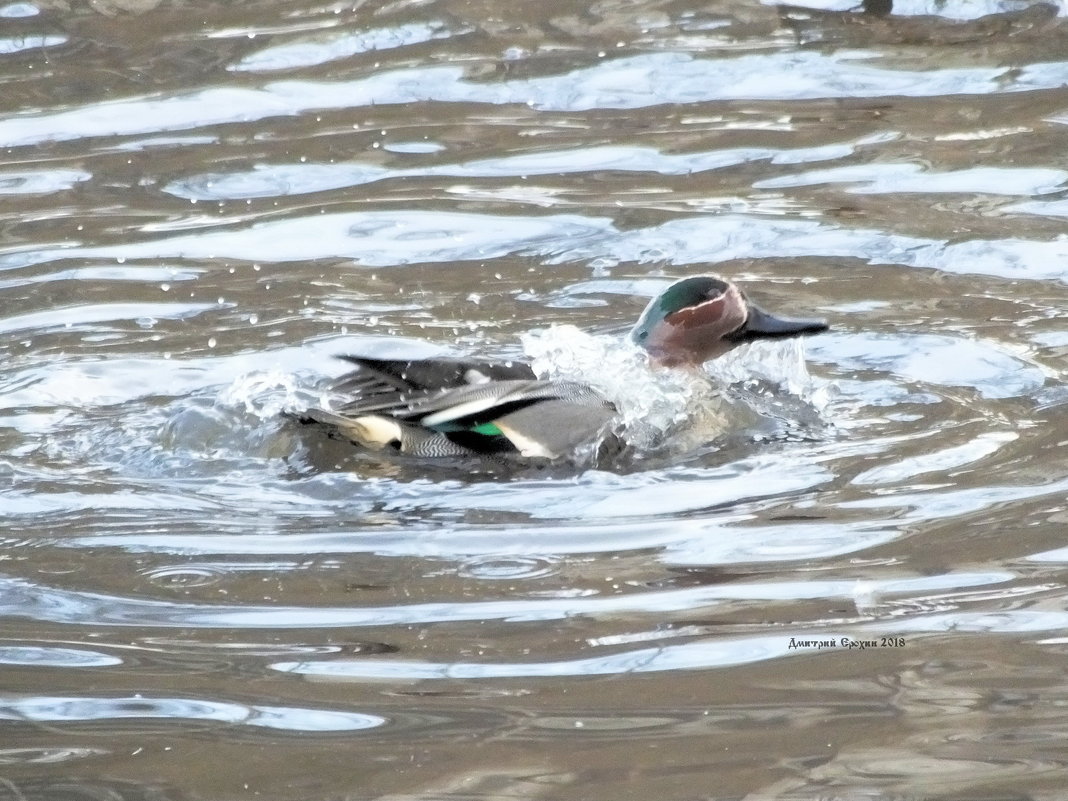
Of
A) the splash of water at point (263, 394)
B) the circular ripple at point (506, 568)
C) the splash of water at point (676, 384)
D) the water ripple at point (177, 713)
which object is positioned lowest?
the splash of water at point (676, 384)

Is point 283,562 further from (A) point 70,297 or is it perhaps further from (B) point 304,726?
(A) point 70,297

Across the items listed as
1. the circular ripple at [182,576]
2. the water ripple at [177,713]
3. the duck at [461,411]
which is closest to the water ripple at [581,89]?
the duck at [461,411]

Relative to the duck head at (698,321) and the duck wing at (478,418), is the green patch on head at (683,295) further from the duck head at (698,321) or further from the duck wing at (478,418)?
the duck wing at (478,418)

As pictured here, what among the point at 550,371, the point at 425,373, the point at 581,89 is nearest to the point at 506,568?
the point at 425,373

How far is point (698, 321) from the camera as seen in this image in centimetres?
648

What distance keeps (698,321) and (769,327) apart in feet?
1.01

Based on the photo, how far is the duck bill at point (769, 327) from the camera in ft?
20.2

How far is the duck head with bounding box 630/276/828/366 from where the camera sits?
6398 mm

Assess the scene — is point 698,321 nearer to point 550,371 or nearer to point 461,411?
point 550,371

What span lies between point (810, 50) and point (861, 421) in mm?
4838

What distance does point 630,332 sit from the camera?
6.75m

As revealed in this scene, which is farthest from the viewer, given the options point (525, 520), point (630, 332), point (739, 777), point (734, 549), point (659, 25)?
point (659, 25)

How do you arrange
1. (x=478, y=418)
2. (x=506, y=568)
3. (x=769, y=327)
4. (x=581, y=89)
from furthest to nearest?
(x=581, y=89)
(x=769, y=327)
(x=478, y=418)
(x=506, y=568)

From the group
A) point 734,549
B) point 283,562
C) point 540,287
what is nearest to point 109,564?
point 283,562
